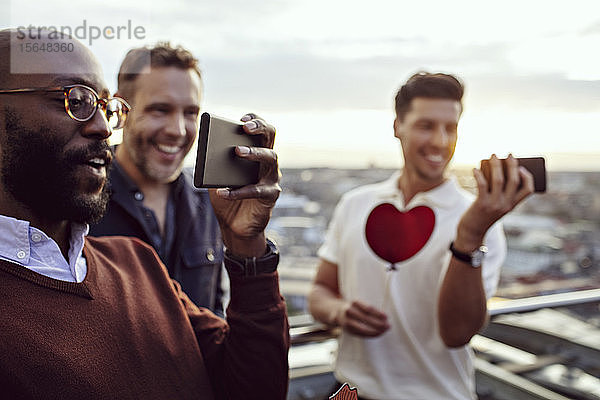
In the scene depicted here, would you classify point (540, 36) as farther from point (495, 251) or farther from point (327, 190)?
point (327, 190)

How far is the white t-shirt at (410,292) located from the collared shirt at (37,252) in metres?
0.92

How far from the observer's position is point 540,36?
5.23 ft

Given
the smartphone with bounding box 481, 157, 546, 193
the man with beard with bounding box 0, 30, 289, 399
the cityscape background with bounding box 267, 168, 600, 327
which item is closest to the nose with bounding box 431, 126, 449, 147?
the cityscape background with bounding box 267, 168, 600, 327

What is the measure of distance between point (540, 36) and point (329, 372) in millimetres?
1376

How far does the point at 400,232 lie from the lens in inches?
63.8

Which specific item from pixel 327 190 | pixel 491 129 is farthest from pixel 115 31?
pixel 327 190

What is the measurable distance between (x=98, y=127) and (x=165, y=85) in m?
0.71

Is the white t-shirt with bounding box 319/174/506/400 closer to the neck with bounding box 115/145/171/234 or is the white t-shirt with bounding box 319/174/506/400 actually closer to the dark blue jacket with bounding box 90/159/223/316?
the dark blue jacket with bounding box 90/159/223/316

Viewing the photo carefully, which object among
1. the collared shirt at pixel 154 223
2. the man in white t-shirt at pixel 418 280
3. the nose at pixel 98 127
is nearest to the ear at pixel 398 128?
the man in white t-shirt at pixel 418 280

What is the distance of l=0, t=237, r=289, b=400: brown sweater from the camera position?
86cm

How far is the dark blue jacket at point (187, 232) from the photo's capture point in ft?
5.48

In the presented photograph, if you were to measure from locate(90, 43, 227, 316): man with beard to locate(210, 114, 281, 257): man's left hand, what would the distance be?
600 millimetres

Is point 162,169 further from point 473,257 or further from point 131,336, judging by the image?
→ point 473,257

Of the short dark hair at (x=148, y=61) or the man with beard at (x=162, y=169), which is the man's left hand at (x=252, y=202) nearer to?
the man with beard at (x=162, y=169)
